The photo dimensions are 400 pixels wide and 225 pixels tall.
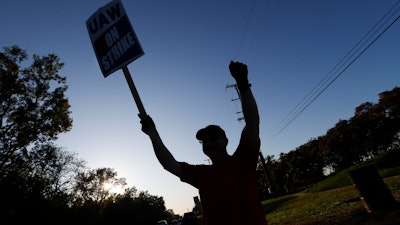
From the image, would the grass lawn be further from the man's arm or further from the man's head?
the man's arm

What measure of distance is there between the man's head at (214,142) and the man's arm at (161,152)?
29cm

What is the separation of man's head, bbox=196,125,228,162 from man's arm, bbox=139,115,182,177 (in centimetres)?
29

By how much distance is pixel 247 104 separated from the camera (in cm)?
221

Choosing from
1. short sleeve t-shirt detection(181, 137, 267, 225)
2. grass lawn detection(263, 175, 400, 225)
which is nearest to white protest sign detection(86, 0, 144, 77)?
short sleeve t-shirt detection(181, 137, 267, 225)

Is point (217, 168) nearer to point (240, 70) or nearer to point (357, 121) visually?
point (240, 70)

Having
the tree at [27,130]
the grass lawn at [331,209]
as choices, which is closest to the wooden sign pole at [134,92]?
A: the grass lawn at [331,209]

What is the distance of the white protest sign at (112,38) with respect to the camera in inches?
124

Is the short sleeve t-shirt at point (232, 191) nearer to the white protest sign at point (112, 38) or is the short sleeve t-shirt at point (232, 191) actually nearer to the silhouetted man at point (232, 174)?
the silhouetted man at point (232, 174)

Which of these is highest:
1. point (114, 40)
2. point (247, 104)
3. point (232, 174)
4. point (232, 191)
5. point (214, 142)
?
point (114, 40)

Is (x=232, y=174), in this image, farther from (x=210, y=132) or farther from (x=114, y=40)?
(x=114, y=40)

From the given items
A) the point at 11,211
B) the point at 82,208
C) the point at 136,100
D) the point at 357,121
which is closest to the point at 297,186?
the point at 357,121

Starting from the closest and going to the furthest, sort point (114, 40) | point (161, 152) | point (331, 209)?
point (161, 152)
point (114, 40)
point (331, 209)

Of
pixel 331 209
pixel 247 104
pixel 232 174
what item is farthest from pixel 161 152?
pixel 331 209

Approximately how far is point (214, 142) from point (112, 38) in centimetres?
175
